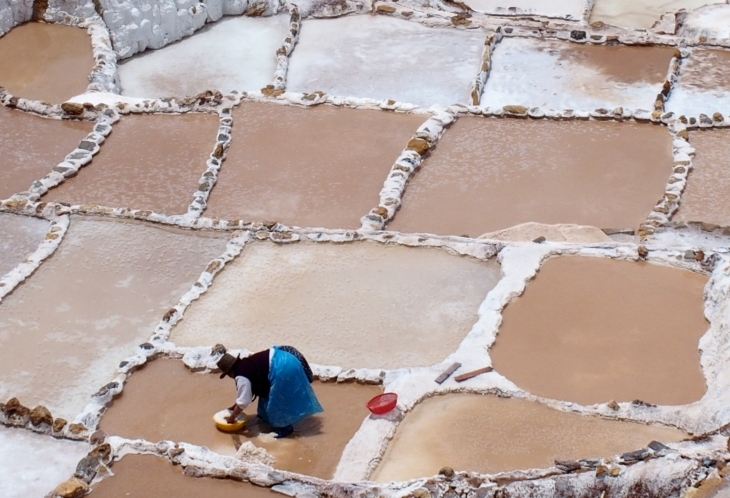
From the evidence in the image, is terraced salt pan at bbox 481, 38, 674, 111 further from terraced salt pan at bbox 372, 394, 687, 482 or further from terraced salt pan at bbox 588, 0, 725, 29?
terraced salt pan at bbox 372, 394, 687, 482

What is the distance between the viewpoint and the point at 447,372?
7.49m

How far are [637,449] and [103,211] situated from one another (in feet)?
19.9

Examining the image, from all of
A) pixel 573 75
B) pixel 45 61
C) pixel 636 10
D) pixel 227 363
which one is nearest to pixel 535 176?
pixel 573 75

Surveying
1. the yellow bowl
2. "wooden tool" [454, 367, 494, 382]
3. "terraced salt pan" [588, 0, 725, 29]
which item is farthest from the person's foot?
"terraced salt pan" [588, 0, 725, 29]

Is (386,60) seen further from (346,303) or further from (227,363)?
(227,363)

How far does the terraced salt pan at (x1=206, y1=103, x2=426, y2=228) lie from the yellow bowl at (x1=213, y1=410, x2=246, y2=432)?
3255 mm

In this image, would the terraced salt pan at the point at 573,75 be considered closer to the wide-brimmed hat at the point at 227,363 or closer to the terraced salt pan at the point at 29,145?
the terraced salt pan at the point at 29,145

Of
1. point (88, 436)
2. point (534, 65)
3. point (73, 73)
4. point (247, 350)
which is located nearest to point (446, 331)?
point (247, 350)

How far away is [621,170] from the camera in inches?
416

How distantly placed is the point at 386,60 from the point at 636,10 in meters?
5.99

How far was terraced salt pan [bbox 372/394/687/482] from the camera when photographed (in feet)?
21.5

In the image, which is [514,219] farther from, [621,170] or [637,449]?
[637,449]

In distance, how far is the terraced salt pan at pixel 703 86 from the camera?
1219 cm

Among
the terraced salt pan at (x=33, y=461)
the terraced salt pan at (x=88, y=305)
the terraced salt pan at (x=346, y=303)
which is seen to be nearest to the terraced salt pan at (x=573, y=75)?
the terraced salt pan at (x=346, y=303)
